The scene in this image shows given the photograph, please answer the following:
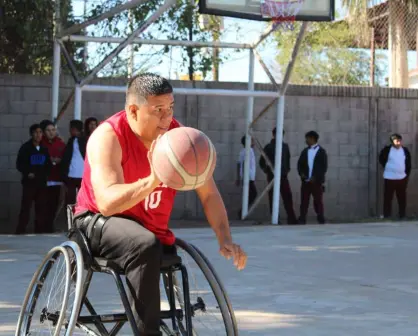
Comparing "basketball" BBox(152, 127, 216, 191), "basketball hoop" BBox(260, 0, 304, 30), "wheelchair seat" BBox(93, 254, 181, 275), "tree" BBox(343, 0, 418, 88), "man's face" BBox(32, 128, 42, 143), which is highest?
"tree" BBox(343, 0, 418, 88)

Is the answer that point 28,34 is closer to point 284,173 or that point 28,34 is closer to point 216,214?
point 284,173

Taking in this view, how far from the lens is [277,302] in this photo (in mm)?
7445

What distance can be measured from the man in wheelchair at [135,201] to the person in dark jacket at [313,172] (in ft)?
36.7

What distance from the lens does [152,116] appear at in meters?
4.54

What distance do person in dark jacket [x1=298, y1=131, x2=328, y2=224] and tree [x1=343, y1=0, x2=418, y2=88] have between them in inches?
222

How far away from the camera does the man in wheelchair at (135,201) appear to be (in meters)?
4.29

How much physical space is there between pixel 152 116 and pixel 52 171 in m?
9.55

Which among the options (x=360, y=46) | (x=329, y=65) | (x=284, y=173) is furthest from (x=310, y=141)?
(x=329, y=65)

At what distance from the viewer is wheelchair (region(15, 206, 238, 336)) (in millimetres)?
4305

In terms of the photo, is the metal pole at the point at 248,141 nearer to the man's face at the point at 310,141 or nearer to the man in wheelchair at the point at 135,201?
the man's face at the point at 310,141

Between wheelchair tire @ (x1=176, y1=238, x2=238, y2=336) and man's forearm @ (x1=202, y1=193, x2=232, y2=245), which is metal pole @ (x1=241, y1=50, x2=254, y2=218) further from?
wheelchair tire @ (x1=176, y1=238, x2=238, y2=336)

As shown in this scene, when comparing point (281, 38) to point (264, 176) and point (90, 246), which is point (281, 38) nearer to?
point (264, 176)

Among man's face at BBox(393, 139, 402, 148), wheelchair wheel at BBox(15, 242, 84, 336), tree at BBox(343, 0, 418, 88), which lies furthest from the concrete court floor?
tree at BBox(343, 0, 418, 88)

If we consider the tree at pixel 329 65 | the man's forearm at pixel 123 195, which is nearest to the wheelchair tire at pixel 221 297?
the man's forearm at pixel 123 195
